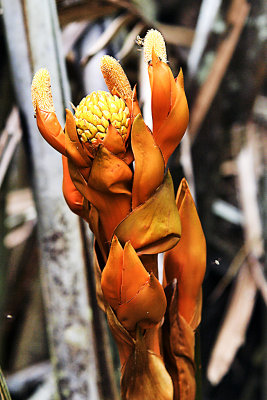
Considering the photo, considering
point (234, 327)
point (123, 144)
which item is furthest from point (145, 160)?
point (234, 327)

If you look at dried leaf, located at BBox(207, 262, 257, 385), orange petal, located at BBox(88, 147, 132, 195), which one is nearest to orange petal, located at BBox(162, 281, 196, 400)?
orange petal, located at BBox(88, 147, 132, 195)

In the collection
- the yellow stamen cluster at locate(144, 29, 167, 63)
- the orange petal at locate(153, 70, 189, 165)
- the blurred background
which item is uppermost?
the yellow stamen cluster at locate(144, 29, 167, 63)

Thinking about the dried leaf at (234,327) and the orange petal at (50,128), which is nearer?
the orange petal at (50,128)

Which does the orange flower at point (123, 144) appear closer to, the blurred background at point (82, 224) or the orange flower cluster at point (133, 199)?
the orange flower cluster at point (133, 199)

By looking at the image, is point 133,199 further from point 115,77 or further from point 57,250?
point 57,250

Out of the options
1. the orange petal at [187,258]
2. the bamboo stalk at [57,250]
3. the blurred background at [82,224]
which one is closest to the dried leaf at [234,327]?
the blurred background at [82,224]

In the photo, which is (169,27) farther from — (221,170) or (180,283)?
(180,283)

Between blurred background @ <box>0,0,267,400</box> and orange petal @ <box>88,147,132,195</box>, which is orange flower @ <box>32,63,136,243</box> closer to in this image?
orange petal @ <box>88,147,132,195</box>
